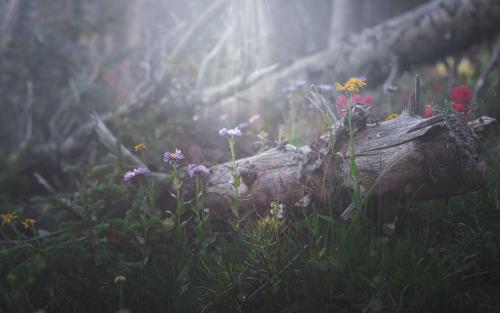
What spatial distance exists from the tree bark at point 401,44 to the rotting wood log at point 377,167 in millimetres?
3040

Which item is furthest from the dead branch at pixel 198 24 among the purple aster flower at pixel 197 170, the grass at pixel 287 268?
the grass at pixel 287 268

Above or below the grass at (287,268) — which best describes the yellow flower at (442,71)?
above

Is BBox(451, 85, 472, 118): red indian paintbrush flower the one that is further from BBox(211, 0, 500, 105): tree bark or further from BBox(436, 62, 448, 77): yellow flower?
BBox(436, 62, 448, 77): yellow flower

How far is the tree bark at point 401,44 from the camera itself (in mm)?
5746

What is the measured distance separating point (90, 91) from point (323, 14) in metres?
5.72

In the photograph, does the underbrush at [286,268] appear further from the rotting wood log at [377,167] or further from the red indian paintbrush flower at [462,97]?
the red indian paintbrush flower at [462,97]

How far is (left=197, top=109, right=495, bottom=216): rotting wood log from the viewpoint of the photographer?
2209 millimetres

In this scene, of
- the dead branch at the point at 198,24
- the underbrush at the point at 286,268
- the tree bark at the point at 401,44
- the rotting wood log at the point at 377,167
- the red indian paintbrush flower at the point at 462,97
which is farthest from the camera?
the dead branch at the point at 198,24

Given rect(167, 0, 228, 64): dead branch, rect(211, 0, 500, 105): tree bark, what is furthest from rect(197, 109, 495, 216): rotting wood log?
rect(167, 0, 228, 64): dead branch

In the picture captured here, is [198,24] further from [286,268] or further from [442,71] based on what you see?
[442,71]

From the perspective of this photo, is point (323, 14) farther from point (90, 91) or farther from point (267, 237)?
point (267, 237)

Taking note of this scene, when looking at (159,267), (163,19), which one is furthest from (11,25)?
(159,267)

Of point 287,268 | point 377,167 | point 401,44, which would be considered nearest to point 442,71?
point 401,44

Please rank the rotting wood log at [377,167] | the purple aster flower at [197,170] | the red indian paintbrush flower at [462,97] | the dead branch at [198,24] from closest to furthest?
the rotting wood log at [377,167]
the purple aster flower at [197,170]
the red indian paintbrush flower at [462,97]
the dead branch at [198,24]
